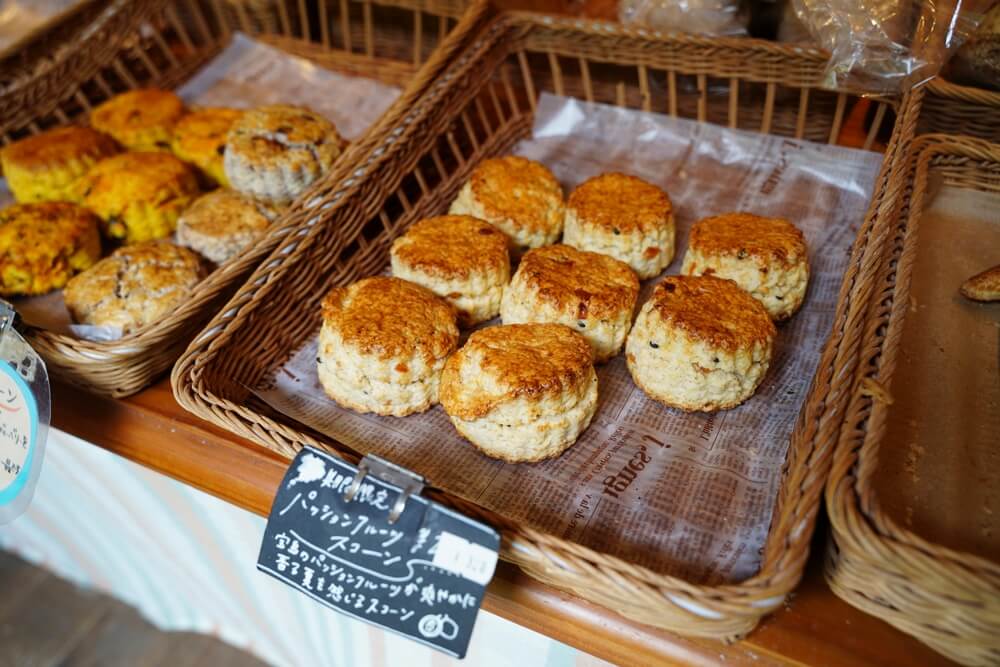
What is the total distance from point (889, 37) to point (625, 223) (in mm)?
880

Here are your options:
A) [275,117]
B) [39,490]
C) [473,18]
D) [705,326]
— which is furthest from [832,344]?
[39,490]

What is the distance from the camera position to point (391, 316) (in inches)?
67.7

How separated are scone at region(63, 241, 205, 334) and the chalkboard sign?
0.93 meters

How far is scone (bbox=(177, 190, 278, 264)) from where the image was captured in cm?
221

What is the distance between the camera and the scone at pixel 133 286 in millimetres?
1968

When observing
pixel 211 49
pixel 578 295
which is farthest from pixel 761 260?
pixel 211 49

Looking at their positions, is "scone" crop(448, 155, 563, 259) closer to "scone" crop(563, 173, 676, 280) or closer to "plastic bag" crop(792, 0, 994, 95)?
"scone" crop(563, 173, 676, 280)

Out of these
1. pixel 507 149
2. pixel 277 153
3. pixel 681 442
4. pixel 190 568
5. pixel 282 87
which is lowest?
pixel 190 568

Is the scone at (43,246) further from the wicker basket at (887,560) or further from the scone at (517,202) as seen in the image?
the wicker basket at (887,560)

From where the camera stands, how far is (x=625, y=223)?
6.60ft

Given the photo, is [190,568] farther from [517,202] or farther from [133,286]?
[517,202]

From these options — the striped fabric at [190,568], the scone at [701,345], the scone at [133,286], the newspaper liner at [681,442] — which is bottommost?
the striped fabric at [190,568]

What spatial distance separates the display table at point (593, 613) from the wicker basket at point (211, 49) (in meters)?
0.32

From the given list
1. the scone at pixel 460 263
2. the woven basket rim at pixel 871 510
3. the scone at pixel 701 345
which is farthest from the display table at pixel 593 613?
the scone at pixel 460 263
